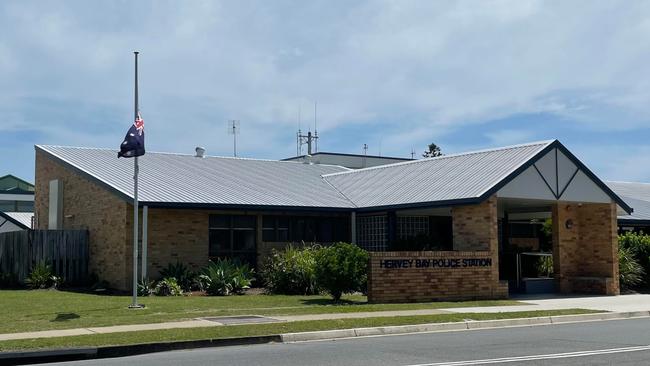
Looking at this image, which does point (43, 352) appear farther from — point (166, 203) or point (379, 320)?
point (166, 203)

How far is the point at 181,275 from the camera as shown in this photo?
25.6m

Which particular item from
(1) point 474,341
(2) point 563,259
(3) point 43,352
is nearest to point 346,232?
(2) point 563,259

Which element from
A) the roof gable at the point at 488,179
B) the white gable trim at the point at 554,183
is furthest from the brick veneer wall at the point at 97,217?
the white gable trim at the point at 554,183

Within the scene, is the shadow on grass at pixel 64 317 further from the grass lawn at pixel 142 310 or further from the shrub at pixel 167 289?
the shrub at pixel 167 289

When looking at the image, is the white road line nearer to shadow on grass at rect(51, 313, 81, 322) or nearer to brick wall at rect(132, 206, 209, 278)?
shadow on grass at rect(51, 313, 81, 322)

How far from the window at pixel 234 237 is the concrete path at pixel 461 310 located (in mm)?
9361

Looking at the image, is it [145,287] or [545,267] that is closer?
[145,287]

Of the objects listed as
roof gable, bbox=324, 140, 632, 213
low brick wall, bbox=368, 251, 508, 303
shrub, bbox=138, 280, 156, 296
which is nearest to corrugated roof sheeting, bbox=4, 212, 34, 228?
shrub, bbox=138, 280, 156, 296

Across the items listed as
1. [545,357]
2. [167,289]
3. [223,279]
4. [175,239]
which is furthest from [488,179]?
[545,357]

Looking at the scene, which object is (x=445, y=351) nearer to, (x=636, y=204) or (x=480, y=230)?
(x=480, y=230)

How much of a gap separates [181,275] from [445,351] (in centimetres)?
1459

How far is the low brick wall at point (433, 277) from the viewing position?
2177cm

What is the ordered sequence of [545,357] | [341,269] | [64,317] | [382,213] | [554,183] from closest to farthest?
[545,357]
[64,317]
[341,269]
[554,183]
[382,213]

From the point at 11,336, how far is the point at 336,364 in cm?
639
